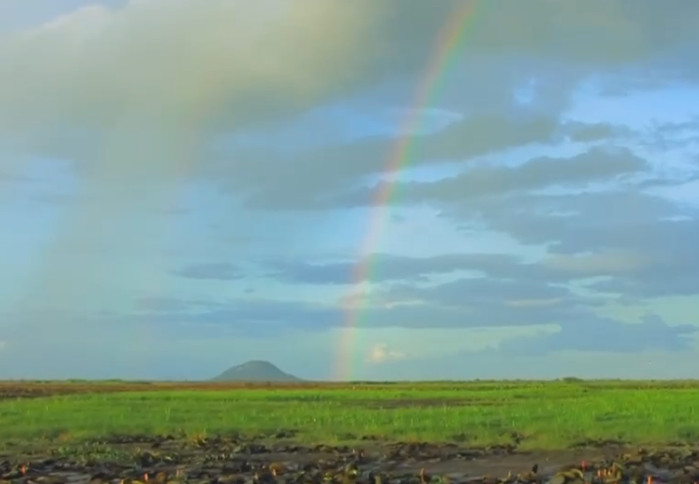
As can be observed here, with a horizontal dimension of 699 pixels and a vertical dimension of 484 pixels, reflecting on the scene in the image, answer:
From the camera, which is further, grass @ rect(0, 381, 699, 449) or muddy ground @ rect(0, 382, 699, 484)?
grass @ rect(0, 381, 699, 449)

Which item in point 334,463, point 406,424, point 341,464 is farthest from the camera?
point 406,424

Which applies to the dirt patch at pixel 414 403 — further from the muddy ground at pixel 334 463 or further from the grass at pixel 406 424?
the muddy ground at pixel 334 463

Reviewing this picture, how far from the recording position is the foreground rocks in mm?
20344

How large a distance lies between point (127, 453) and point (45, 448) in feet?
16.0

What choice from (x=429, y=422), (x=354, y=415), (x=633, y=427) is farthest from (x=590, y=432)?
(x=354, y=415)

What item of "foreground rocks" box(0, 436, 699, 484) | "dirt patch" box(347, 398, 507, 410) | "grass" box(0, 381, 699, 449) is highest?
"dirt patch" box(347, 398, 507, 410)

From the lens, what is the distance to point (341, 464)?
24.4m

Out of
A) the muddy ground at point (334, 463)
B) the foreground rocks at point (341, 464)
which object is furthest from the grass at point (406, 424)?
the foreground rocks at point (341, 464)

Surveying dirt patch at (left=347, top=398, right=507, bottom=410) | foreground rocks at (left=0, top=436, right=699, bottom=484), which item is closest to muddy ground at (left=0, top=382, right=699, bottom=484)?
foreground rocks at (left=0, top=436, right=699, bottom=484)

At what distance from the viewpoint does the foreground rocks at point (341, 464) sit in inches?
801

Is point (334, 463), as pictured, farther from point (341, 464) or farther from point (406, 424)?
point (406, 424)

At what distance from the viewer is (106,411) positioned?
46.7m

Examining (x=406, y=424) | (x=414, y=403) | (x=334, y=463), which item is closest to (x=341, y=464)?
(x=334, y=463)

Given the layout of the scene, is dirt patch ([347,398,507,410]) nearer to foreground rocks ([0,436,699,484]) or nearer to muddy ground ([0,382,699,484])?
muddy ground ([0,382,699,484])
